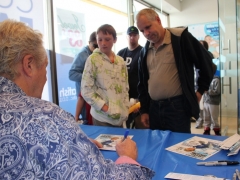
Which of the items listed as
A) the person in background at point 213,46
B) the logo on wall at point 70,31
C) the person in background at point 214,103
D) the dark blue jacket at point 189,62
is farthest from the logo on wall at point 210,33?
the dark blue jacket at point 189,62

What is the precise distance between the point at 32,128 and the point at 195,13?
6.88m

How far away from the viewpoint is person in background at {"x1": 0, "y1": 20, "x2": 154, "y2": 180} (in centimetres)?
54

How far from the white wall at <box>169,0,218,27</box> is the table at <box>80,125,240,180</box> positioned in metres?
5.83

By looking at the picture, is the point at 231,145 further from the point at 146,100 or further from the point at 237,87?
the point at 237,87

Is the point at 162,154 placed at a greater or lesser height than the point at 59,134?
lesser

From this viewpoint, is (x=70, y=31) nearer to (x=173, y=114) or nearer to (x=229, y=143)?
(x=173, y=114)

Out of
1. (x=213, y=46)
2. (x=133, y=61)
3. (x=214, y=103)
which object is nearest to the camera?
(x=133, y=61)

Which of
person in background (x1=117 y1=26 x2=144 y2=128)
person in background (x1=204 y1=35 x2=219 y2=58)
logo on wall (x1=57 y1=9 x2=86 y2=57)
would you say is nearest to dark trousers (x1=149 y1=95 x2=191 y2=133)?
person in background (x1=117 y1=26 x2=144 y2=128)

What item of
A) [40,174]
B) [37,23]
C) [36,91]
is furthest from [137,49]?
[40,174]

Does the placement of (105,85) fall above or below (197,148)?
above

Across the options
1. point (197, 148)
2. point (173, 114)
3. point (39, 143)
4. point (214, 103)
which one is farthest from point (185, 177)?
point (214, 103)

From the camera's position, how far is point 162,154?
1163mm

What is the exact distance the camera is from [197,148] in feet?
3.98

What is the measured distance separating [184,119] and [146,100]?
391mm
